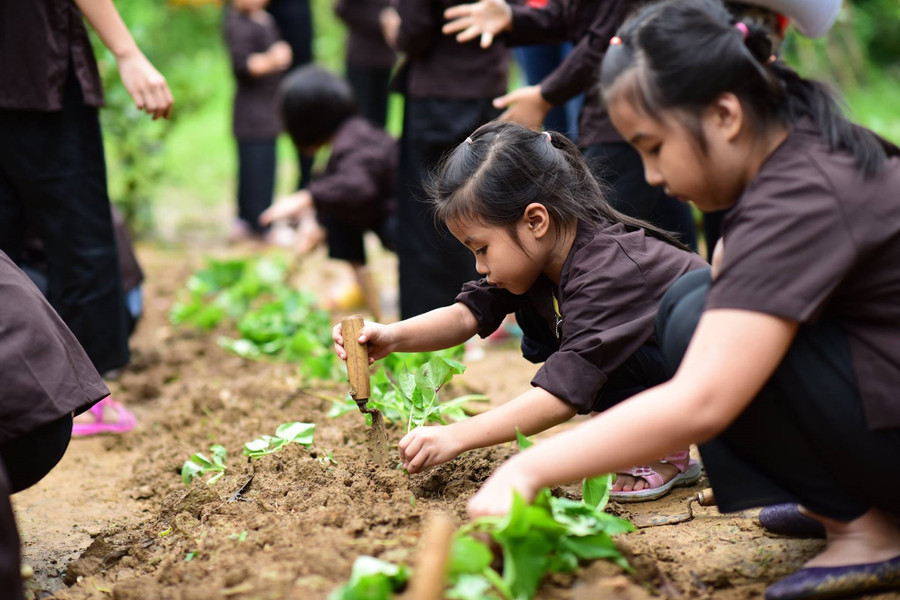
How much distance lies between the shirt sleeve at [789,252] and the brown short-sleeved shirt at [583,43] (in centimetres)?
128

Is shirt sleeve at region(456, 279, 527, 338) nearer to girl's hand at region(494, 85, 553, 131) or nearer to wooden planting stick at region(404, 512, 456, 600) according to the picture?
girl's hand at region(494, 85, 553, 131)

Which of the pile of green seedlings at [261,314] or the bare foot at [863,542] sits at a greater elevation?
the bare foot at [863,542]

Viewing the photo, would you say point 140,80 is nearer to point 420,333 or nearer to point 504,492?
point 420,333

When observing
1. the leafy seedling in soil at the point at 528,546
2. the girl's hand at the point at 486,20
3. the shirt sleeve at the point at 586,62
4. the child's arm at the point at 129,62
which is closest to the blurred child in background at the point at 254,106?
the girl's hand at the point at 486,20

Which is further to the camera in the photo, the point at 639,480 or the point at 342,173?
the point at 342,173

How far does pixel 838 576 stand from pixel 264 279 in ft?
12.8

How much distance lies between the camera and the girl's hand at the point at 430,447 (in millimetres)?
2039

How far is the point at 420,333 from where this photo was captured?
2443 mm

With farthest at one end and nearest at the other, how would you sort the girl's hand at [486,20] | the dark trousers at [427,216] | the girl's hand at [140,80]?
1. the dark trousers at [427,216]
2. the girl's hand at [486,20]
3. the girl's hand at [140,80]

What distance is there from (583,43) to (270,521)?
1.77 metres

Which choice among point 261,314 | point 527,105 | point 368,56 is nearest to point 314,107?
point 261,314

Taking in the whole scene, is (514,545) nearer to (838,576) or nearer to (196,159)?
(838,576)

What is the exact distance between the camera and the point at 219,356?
13.8ft

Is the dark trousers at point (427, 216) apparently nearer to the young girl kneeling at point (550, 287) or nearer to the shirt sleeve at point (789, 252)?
the young girl kneeling at point (550, 287)
